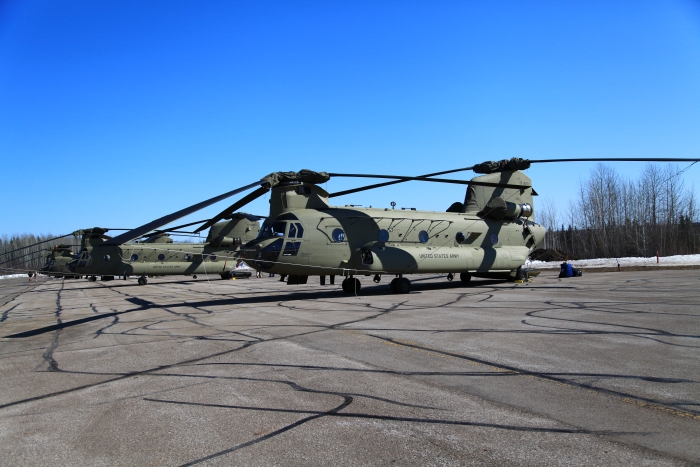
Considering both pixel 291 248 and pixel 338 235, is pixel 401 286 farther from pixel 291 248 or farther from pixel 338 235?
pixel 291 248

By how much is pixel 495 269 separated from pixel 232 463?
18.9 metres

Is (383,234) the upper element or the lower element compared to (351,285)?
upper

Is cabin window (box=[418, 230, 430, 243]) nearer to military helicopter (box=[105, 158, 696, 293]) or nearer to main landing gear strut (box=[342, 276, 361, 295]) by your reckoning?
military helicopter (box=[105, 158, 696, 293])

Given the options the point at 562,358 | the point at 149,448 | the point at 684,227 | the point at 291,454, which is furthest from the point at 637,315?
the point at 684,227

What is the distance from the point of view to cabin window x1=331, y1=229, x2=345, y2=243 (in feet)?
56.8

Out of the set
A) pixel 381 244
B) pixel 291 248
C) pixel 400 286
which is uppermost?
pixel 381 244

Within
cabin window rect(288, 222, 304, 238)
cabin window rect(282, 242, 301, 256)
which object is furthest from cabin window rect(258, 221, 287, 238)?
cabin window rect(282, 242, 301, 256)

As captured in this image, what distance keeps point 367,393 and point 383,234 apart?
13.1m

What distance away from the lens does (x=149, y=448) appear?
403cm

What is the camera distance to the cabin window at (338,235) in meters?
17.3

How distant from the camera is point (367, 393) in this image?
531 cm

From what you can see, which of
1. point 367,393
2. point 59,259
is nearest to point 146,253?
point 59,259

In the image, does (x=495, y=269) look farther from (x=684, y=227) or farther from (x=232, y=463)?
(x=684, y=227)

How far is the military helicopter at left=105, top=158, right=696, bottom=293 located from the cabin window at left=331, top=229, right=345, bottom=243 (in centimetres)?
3
